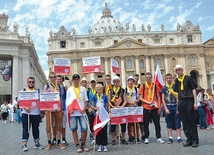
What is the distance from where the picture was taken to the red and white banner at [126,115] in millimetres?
6789

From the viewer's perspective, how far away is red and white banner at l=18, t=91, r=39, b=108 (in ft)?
21.6

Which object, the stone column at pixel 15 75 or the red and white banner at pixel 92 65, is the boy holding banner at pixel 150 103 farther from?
the stone column at pixel 15 75

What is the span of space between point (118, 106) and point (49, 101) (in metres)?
1.96

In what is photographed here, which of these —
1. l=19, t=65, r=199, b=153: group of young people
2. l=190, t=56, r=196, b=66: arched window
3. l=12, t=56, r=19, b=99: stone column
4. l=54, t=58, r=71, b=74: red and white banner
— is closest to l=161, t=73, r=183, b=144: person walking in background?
l=19, t=65, r=199, b=153: group of young people

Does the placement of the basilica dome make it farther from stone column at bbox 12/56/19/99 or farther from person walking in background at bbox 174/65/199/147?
person walking in background at bbox 174/65/199/147

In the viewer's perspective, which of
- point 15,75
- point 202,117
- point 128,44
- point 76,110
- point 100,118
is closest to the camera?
point 76,110

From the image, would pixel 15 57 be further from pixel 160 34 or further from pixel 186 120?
pixel 160 34

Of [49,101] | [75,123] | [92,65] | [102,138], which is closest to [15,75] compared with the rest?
[92,65]

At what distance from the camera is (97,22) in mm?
97000

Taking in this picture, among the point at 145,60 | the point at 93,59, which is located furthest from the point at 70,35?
the point at 93,59

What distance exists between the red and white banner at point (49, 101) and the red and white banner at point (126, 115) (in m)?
1.53

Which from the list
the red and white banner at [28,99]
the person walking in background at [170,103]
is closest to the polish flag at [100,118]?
the red and white banner at [28,99]

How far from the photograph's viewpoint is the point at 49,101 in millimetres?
6582

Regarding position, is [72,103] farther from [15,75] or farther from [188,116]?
[15,75]
